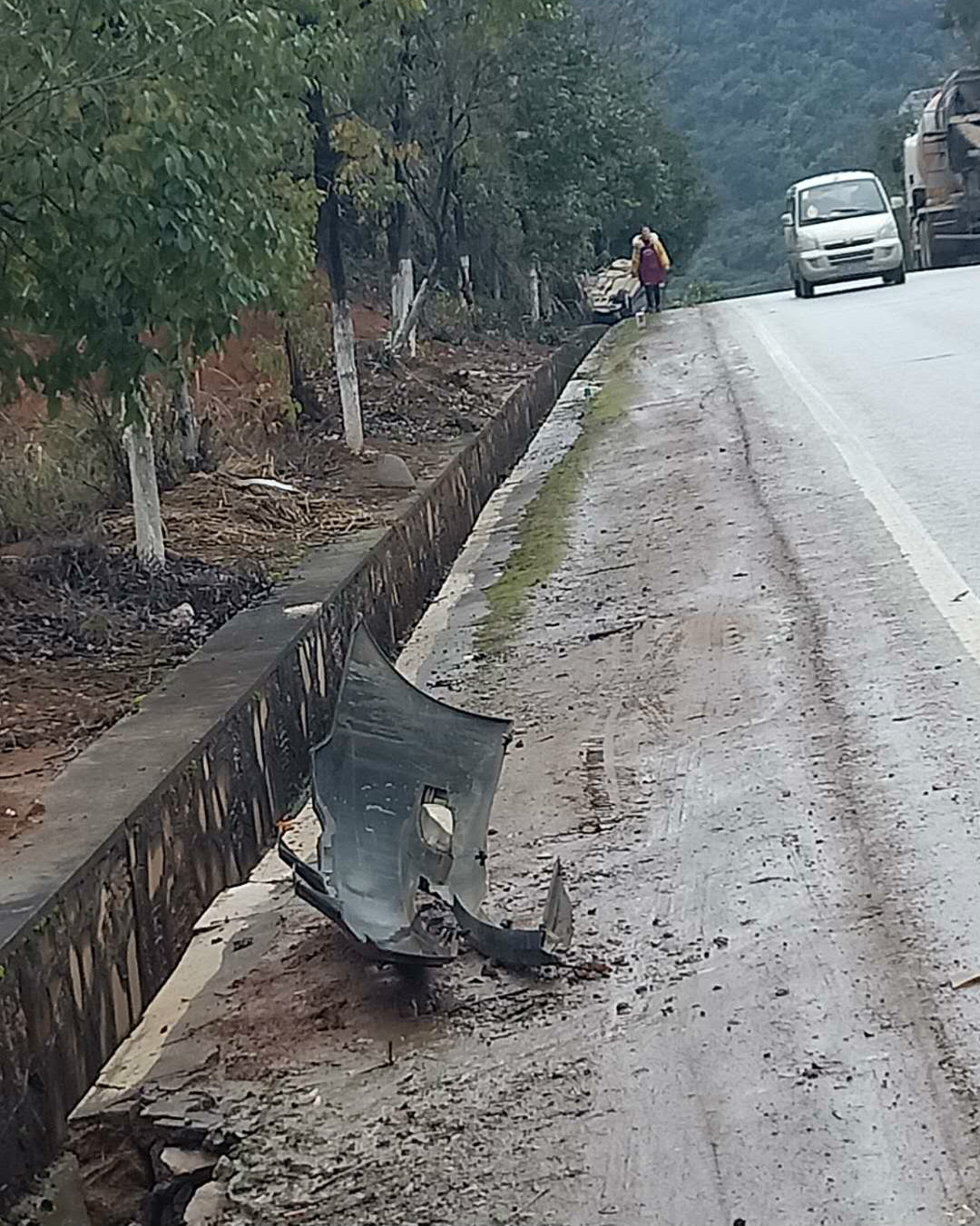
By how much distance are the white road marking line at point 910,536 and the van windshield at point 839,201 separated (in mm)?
16601

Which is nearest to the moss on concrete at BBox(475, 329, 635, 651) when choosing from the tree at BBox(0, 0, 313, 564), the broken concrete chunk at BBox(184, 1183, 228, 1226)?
the tree at BBox(0, 0, 313, 564)

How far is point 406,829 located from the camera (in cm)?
587

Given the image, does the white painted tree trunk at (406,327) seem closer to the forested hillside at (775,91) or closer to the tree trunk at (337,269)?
the tree trunk at (337,269)

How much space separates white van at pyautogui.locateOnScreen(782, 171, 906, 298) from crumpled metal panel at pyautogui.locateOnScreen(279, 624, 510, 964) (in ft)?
81.9

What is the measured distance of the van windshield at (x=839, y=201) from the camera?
Result: 3170cm

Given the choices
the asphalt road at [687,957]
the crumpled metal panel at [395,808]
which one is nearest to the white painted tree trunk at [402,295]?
the asphalt road at [687,957]

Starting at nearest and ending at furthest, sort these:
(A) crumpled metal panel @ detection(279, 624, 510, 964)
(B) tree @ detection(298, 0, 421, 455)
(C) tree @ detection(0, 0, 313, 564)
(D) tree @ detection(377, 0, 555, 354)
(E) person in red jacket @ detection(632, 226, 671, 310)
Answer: (A) crumpled metal panel @ detection(279, 624, 510, 964)
(C) tree @ detection(0, 0, 313, 564)
(B) tree @ detection(298, 0, 421, 455)
(D) tree @ detection(377, 0, 555, 354)
(E) person in red jacket @ detection(632, 226, 671, 310)

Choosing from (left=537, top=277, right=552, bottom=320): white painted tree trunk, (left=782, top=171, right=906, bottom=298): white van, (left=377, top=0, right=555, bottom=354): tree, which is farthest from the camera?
(left=537, top=277, right=552, bottom=320): white painted tree trunk

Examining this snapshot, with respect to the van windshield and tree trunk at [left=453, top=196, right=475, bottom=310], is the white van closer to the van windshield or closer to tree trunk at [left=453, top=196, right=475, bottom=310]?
the van windshield

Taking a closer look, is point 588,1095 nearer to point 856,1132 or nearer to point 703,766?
point 856,1132

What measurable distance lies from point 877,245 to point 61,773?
2554cm

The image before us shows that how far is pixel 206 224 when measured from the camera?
7.37 metres

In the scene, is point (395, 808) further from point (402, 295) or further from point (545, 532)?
point (402, 295)

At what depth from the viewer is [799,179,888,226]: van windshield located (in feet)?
104
